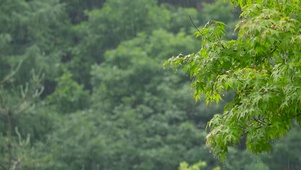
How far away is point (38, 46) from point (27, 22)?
3.18 feet

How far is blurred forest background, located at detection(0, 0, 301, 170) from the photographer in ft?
87.5

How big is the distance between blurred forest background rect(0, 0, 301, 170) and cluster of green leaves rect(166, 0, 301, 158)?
1738 cm

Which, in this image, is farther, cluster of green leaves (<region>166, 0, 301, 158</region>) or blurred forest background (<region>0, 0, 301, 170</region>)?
blurred forest background (<region>0, 0, 301, 170</region>)

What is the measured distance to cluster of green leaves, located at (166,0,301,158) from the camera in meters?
6.41

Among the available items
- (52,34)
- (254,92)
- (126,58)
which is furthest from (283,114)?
(52,34)

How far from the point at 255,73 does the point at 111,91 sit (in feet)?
72.8

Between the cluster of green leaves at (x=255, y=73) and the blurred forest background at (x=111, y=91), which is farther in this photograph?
the blurred forest background at (x=111, y=91)

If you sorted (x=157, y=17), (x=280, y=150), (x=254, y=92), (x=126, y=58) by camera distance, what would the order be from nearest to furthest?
1. (x=254, y=92)
2. (x=280, y=150)
3. (x=126, y=58)
4. (x=157, y=17)

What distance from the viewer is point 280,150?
2641 centimetres

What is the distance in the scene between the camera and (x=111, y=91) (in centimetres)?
2870

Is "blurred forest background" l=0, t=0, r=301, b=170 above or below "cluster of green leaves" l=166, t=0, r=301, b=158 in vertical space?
below

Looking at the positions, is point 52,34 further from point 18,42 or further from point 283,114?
point 283,114

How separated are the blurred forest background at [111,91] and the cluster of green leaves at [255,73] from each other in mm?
17377

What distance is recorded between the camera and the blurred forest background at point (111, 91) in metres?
26.7
